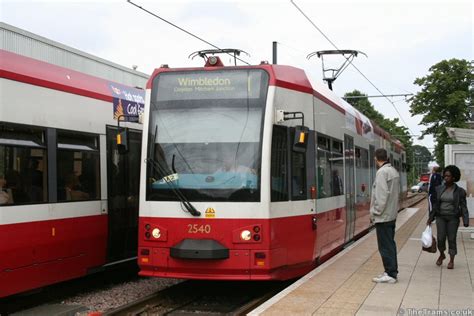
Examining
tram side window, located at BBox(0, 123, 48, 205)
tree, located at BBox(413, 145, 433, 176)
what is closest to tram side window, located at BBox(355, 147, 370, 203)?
tram side window, located at BBox(0, 123, 48, 205)

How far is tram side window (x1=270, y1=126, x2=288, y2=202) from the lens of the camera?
7918 millimetres

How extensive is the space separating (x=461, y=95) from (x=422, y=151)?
124145mm

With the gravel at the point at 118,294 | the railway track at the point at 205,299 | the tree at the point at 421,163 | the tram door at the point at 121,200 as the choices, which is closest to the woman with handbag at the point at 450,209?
the railway track at the point at 205,299

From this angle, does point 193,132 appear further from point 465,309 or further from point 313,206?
point 465,309

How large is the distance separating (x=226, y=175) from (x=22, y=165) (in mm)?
2659

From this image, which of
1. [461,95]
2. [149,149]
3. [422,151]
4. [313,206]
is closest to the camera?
[149,149]

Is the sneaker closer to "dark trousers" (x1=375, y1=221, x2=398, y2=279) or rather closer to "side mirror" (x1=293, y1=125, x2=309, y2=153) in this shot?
"dark trousers" (x1=375, y1=221, x2=398, y2=279)

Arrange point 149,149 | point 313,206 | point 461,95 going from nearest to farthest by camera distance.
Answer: point 149,149
point 313,206
point 461,95

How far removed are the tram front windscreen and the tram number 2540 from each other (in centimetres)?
36

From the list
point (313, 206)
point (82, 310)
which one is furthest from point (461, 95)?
point (82, 310)

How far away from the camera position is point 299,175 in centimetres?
850

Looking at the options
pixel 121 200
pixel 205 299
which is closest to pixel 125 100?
pixel 121 200

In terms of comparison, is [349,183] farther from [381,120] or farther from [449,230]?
[381,120]

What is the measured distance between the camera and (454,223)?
9680 millimetres
